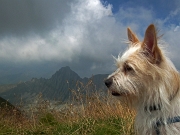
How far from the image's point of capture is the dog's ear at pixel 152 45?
10.7 ft

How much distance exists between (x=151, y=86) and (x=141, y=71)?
9.2 inches

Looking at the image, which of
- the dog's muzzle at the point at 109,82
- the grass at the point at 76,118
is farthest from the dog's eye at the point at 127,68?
the grass at the point at 76,118

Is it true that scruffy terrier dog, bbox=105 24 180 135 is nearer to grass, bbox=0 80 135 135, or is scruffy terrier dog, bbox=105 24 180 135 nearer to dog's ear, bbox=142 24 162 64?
dog's ear, bbox=142 24 162 64

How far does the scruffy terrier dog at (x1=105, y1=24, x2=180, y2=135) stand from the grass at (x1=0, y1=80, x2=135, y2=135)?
2.45 m

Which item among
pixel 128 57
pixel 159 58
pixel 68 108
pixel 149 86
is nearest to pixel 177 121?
pixel 149 86

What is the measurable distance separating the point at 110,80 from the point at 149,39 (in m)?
0.76

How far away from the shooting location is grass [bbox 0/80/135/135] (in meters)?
6.14

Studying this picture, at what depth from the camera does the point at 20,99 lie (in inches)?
332

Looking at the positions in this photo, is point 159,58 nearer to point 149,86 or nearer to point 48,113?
point 149,86

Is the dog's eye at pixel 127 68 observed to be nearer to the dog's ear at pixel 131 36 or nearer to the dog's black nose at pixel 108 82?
the dog's black nose at pixel 108 82

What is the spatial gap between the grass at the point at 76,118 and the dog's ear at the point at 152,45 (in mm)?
2820

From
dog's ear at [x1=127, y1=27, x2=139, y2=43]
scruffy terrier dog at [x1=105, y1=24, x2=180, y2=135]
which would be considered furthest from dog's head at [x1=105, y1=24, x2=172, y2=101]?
dog's ear at [x1=127, y1=27, x2=139, y2=43]

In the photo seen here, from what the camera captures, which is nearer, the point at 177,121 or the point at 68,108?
the point at 177,121

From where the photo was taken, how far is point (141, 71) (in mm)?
3350
